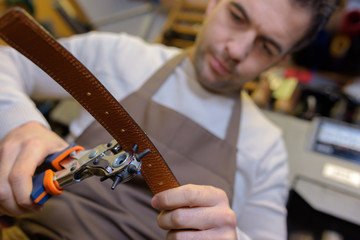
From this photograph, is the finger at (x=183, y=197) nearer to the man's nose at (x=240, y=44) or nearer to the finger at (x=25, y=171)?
the finger at (x=25, y=171)

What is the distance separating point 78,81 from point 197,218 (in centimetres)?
28

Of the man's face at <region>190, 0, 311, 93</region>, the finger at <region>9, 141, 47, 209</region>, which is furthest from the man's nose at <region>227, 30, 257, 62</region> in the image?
the finger at <region>9, 141, 47, 209</region>

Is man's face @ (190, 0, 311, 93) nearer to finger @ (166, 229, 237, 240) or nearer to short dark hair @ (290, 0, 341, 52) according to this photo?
short dark hair @ (290, 0, 341, 52)

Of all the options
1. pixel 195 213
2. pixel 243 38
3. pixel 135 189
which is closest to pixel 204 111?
pixel 243 38

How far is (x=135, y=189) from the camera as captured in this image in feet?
2.08

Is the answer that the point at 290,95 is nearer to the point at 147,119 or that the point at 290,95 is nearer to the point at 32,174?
the point at 147,119

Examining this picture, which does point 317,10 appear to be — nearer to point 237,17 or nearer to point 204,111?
point 237,17

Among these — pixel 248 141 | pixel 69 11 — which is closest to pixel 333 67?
pixel 248 141

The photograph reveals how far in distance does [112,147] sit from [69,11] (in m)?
1.67

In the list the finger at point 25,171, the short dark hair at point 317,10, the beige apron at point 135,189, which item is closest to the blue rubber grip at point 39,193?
the finger at point 25,171

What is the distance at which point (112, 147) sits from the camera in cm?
39

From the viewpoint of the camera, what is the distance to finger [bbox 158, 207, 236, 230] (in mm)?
412

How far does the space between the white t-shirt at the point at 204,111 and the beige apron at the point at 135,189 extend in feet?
0.29

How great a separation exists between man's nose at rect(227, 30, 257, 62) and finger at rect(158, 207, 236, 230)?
0.50 meters
